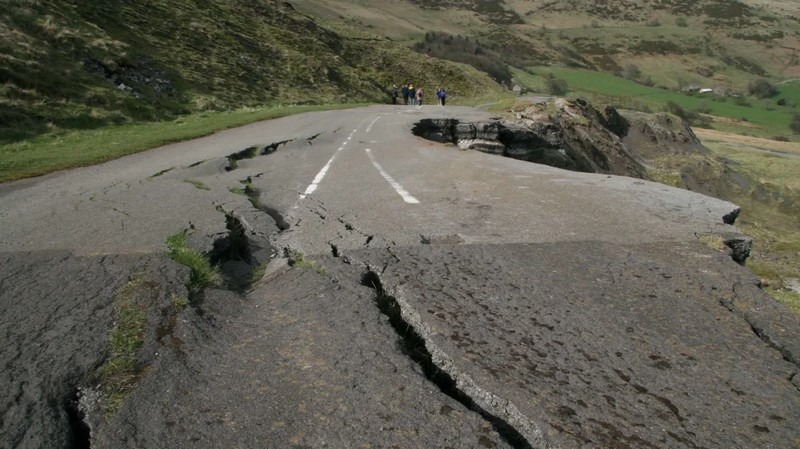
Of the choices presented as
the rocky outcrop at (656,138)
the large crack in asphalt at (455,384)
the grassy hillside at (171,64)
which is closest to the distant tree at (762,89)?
the grassy hillside at (171,64)

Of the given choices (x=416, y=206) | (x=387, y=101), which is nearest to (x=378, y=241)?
(x=416, y=206)

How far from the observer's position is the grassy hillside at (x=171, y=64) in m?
18.0

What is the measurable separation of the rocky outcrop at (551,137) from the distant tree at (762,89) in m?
95.9

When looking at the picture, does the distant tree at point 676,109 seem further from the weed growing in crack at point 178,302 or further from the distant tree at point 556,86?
the weed growing in crack at point 178,302

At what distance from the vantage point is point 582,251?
4.79m

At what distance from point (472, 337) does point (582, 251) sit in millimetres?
2187

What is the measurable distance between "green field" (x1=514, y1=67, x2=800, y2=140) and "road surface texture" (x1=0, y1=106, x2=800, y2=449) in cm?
6800

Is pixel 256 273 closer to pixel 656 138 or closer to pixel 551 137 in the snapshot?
pixel 551 137

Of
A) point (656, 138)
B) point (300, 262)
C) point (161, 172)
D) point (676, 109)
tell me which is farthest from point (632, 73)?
point (300, 262)

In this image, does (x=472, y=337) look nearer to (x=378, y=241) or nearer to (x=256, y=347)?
(x=256, y=347)

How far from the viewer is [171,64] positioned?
2969 cm

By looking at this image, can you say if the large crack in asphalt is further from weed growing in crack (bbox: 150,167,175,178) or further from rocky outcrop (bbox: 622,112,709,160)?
rocky outcrop (bbox: 622,112,709,160)

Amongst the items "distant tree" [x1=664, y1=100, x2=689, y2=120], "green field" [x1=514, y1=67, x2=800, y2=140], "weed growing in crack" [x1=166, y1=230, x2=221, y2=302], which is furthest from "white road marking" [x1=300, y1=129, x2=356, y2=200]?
"distant tree" [x1=664, y1=100, x2=689, y2=120]

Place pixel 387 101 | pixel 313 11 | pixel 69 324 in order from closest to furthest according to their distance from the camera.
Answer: pixel 69 324, pixel 387 101, pixel 313 11
